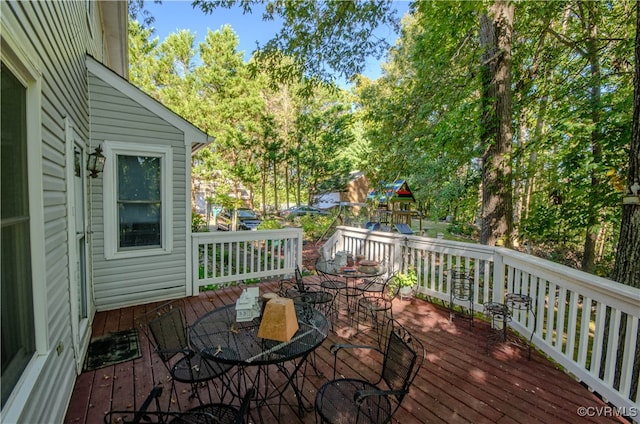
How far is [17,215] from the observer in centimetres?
154

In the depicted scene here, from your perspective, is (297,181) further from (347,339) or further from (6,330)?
(6,330)

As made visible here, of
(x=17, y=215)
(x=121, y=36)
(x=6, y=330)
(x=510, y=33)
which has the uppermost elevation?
(x=121, y=36)

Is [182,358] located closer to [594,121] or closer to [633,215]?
[633,215]

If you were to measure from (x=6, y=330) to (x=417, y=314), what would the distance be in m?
4.18

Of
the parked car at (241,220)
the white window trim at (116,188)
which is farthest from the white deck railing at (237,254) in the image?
the parked car at (241,220)

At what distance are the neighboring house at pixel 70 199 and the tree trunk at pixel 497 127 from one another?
4765 millimetres

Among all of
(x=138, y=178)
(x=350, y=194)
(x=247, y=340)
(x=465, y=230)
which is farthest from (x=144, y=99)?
(x=350, y=194)

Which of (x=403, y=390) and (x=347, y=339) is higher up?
(x=403, y=390)

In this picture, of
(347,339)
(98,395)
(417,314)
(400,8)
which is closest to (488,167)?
(417,314)

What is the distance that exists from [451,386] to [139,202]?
449 cm

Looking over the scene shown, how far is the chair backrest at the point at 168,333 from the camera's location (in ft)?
7.28

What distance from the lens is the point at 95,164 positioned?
3684 mm

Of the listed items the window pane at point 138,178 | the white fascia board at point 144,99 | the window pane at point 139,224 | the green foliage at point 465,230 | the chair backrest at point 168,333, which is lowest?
the green foliage at point 465,230

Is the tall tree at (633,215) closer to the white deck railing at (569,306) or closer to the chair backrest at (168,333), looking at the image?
the white deck railing at (569,306)
